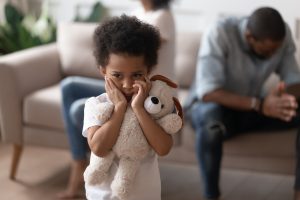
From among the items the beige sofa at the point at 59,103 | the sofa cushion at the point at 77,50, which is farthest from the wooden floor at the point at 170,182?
the sofa cushion at the point at 77,50

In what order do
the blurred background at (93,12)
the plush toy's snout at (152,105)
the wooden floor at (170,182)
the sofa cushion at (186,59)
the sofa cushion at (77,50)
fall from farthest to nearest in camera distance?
the blurred background at (93,12)
the sofa cushion at (77,50)
the sofa cushion at (186,59)
the wooden floor at (170,182)
the plush toy's snout at (152,105)

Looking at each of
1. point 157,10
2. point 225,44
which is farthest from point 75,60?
point 225,44

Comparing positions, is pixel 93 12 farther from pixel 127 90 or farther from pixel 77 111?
pixel 127 90

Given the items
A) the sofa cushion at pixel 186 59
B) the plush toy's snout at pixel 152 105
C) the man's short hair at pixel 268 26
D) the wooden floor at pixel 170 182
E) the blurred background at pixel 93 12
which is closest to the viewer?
the plush toy's snout at pixel 152 105

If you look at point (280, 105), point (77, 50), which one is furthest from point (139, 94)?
point (77, 50)

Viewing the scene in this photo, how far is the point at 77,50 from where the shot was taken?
2.71m

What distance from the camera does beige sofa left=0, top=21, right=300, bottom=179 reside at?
6.99 feet

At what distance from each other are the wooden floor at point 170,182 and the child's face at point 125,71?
1.17m

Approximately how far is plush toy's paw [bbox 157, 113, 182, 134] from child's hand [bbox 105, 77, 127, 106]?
100 mm

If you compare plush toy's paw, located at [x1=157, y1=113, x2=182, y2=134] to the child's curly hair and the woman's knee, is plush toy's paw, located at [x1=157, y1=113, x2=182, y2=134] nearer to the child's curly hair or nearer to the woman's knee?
the child's curly hair

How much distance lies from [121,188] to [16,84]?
136 cm

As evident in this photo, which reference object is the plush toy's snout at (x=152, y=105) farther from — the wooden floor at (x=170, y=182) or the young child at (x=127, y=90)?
the wooden floor at (x=170, y=182)

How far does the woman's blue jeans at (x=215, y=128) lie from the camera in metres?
2.06

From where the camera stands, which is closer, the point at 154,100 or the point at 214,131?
the point at 154,100
